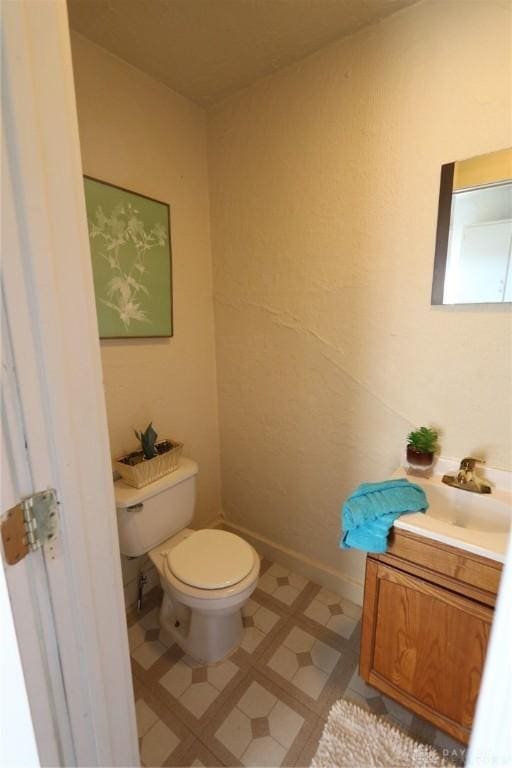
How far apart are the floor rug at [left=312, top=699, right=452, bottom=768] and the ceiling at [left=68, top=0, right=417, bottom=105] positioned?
8.02 feet

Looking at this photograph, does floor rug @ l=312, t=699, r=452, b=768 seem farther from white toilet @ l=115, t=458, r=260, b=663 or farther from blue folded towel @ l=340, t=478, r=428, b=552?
blue folded towel @ l=340, t=478, r=428, b=552

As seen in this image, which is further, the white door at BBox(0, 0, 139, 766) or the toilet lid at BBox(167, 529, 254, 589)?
the toilet lid at BBox(167, 529, 254, 589)

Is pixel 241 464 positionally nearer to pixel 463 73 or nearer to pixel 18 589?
pixel 18 589

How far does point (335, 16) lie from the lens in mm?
1150

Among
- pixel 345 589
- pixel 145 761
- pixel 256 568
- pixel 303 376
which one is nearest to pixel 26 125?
pixel 303 376

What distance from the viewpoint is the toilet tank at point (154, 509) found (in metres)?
1.33

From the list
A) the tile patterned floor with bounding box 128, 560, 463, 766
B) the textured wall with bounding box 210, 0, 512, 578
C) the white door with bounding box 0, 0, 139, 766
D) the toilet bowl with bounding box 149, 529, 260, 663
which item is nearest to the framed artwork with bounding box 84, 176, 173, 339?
the textured wall with bounding box 210, 0, 512, 578

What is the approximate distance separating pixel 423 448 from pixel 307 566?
96 centimetres

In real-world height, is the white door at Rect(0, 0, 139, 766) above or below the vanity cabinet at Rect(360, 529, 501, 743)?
above

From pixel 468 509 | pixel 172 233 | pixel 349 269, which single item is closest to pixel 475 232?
pixel 349 269

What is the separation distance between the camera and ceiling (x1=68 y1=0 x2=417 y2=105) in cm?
110

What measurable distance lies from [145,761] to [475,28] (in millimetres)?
2534

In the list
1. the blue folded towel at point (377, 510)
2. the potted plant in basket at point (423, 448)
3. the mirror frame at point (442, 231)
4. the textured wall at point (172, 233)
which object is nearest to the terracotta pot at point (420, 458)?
the potted plant in basket at point (423, 448)

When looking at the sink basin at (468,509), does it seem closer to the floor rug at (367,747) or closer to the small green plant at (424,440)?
the small green plant at (424,440)
